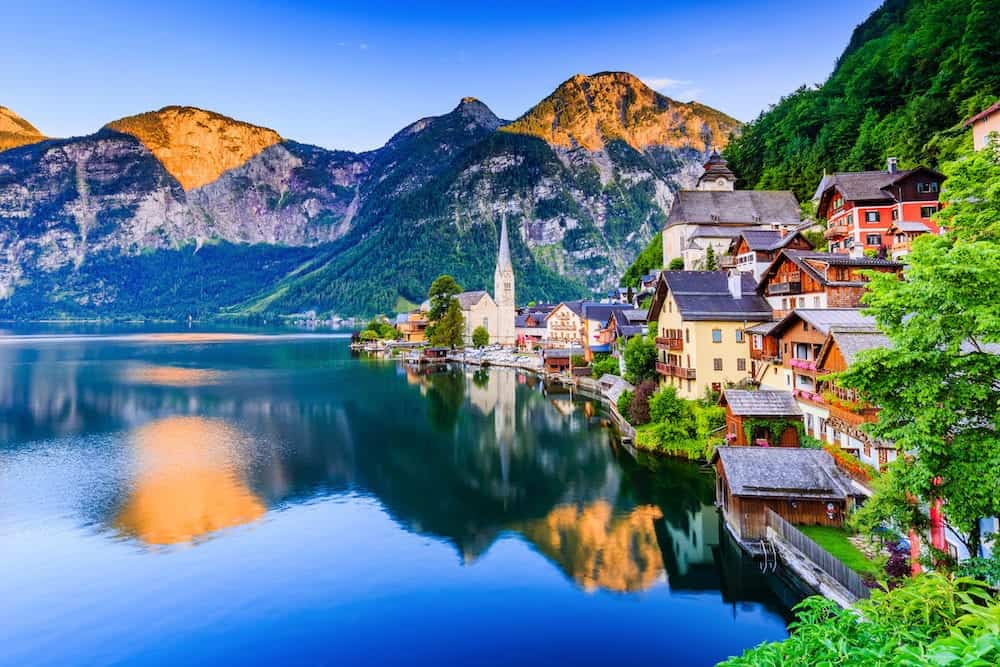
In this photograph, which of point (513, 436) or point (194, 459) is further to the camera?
point (513, 436)

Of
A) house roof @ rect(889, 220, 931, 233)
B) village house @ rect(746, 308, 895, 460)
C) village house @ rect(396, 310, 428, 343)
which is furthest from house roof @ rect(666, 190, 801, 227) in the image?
village house @ rect(396, 310, 428, 343)

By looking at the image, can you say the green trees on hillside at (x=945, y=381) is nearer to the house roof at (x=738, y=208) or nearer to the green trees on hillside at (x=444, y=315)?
the house roof at (x=738, y=208)

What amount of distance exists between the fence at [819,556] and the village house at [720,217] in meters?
56.6

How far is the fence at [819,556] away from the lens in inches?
757

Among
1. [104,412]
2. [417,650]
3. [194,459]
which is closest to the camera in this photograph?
[417,650]

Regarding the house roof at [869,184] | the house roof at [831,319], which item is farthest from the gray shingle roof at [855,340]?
the house roof at [869,184]

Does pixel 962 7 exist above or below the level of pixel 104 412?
above

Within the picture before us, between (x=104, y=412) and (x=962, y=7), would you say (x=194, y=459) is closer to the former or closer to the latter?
(x=104, y=412)

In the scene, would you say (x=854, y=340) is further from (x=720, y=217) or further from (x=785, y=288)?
(x=720, y=217)

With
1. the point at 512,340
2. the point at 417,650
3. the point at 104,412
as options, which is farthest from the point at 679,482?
the point at 512,340

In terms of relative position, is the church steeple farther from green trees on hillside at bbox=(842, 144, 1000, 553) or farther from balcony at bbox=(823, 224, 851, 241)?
green trees on hillside at bbox=(842, 144, 1000, 553)

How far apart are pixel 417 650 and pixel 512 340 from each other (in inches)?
4938

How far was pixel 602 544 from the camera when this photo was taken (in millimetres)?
29438

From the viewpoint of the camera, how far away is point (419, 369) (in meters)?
108
